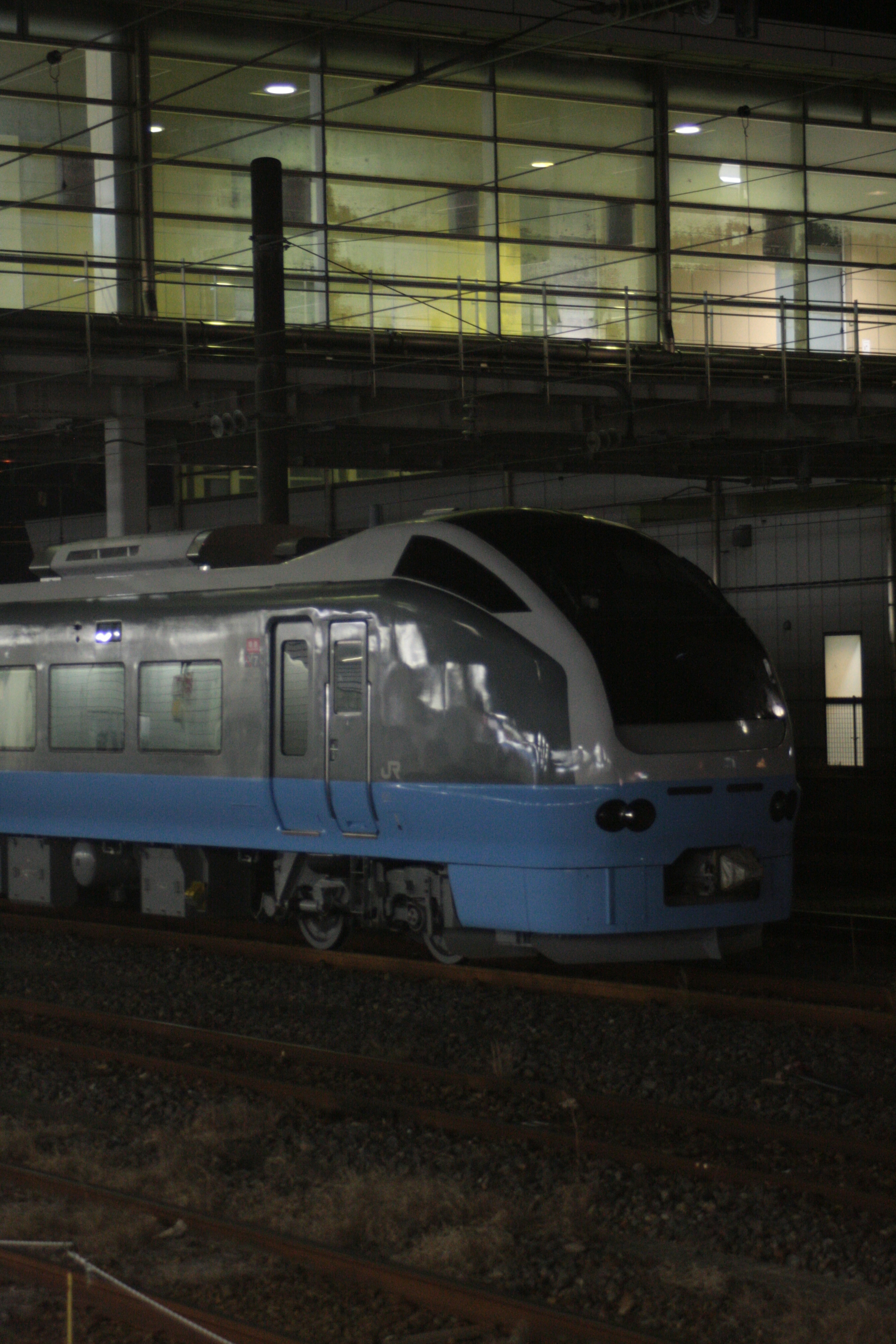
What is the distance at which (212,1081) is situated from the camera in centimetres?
945

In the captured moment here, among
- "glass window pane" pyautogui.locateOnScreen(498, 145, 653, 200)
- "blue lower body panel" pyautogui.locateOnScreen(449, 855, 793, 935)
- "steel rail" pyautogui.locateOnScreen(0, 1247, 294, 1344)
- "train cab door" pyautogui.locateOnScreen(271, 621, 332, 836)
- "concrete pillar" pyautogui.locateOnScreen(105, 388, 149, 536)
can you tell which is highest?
"glass window pane" pyautogui.locateOnScreen(498, 145, 653, 200)

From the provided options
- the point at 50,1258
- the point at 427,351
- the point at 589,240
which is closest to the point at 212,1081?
the point at 50,1258

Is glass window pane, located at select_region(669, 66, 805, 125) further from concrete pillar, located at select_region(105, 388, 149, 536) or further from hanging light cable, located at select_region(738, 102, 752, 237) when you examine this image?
concrete pillar, located at select_region(105, 388, 149, 536)

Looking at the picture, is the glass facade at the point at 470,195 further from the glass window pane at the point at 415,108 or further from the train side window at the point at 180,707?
the train side window at the point at 180,707

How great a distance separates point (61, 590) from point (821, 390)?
14.2m

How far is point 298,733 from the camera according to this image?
41.2 feet

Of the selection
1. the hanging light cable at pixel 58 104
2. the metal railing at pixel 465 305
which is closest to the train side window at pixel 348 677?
the metal railing at pixel 465 305

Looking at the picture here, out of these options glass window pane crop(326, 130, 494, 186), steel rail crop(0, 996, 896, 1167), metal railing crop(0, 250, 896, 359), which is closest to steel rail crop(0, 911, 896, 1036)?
steel rail crop(0, 996, 896, 1167)

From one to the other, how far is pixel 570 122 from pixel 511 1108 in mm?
26460

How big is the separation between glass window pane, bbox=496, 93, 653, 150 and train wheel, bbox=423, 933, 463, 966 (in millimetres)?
22466

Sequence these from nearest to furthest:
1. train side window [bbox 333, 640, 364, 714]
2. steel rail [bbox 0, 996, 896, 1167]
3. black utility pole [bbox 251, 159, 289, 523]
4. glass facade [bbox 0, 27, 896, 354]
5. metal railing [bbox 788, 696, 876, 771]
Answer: steel rail [bbox 0, 996, 896, 1167], train side window [bbox 333, 640, 364, 714], black utility pole [bbox 251, 159, 289, 523], glass facade [bbox 0, 27, 896, 354], metal railing [bbox 788, 696, 876, 771]

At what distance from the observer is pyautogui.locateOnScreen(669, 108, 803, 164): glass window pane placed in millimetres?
32594

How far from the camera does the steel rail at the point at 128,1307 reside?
5.65 m

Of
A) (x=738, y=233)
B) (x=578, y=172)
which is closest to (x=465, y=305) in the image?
(x=578, y=172)
